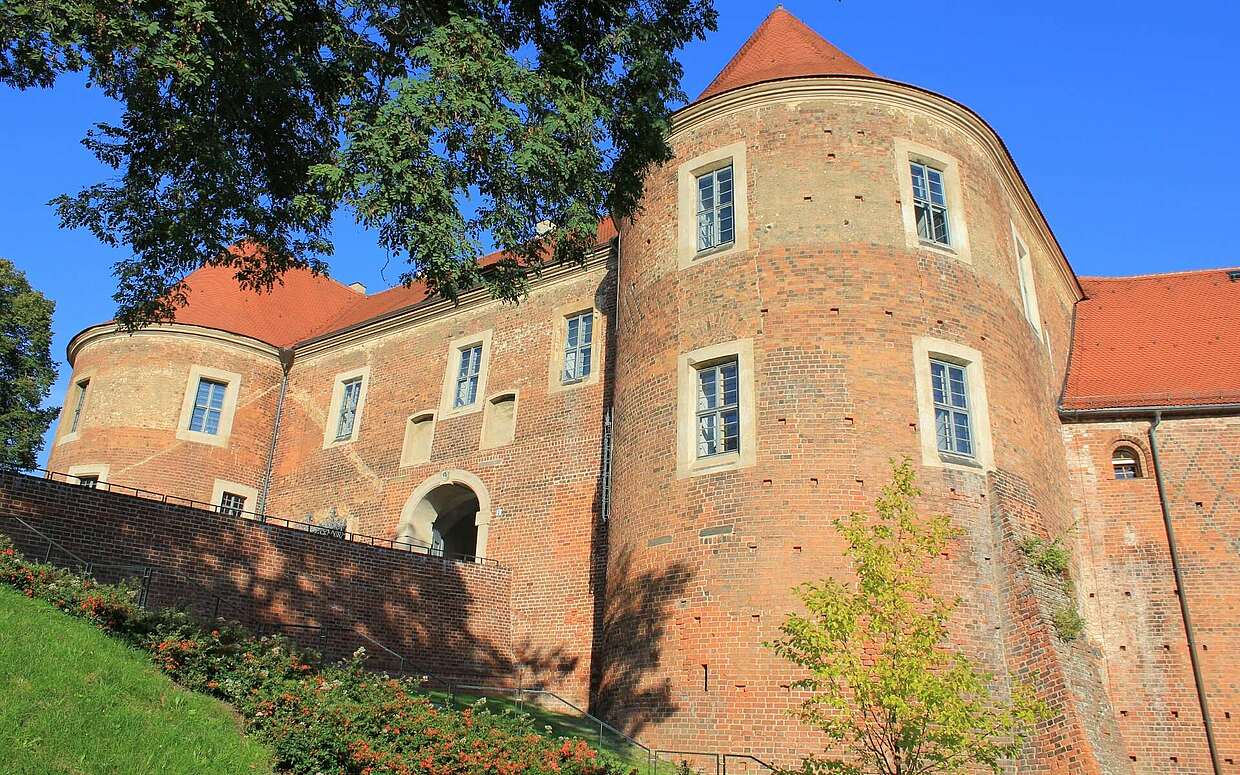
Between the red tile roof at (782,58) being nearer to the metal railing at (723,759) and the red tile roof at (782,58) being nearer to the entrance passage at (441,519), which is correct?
the entrance passage at (441,519)

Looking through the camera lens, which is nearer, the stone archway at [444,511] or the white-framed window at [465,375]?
the stone archway at [444,511]

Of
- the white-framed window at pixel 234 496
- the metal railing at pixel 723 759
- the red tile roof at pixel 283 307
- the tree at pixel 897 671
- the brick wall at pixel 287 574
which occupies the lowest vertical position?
the metal railing at pixel 723 759

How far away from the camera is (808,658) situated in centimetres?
1033

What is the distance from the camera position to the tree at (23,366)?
29.5 metres

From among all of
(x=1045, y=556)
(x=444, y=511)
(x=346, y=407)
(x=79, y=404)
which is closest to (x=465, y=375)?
(x=444, y=511)

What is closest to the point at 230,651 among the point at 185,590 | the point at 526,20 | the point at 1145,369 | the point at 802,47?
the point at 185,590

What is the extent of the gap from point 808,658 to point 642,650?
4648 mm

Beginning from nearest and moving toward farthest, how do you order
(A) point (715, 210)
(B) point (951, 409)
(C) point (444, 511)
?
(B) point (951, 409), (A) point (715, 210), (C) point (444, 511)

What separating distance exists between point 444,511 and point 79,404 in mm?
11341

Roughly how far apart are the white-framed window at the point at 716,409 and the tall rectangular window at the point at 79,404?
18249 millimetres

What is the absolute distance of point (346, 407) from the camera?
25500 millimetres

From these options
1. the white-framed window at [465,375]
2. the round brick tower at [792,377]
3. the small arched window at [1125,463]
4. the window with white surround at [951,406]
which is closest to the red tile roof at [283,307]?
the white-framed window at [465,375]

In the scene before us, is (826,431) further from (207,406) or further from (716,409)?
(207,406)

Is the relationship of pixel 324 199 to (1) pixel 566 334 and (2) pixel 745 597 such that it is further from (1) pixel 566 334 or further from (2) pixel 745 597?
(1) pixel 566 334
